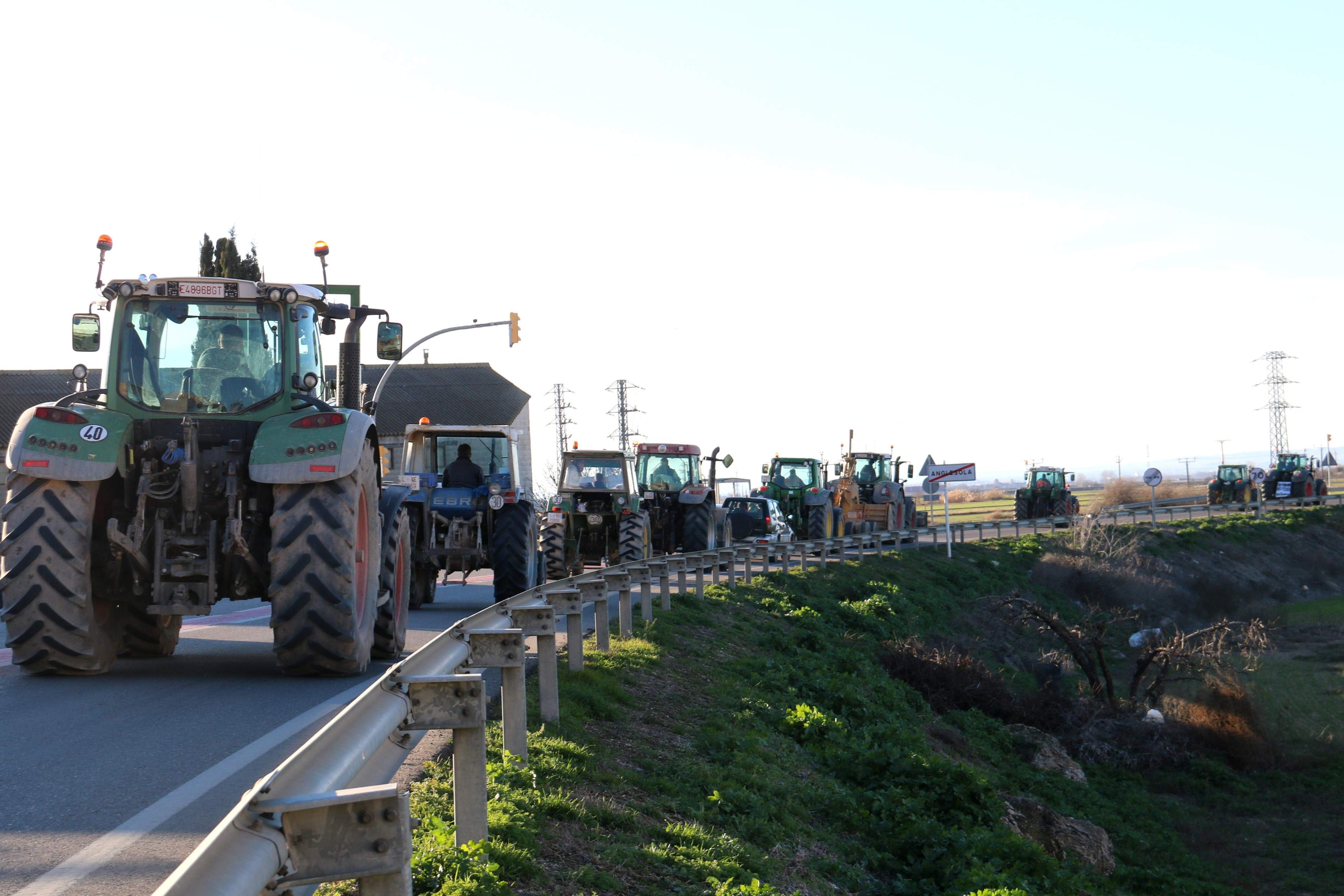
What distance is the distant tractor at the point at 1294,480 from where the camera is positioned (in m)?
64.4

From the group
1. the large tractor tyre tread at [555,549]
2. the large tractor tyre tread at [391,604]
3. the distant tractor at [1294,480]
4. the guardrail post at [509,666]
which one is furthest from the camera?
the distant tractor at [1294,480]

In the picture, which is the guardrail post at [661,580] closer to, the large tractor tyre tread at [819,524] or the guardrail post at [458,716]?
the guardrail post at [458,716]

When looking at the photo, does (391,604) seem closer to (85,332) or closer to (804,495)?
(85,332)

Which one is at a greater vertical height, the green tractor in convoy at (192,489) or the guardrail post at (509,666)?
the green tractor in convoy at (192,489)

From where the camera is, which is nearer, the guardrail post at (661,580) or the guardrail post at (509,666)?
the guardrail post at (509,666)

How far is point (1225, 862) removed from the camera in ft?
54.1

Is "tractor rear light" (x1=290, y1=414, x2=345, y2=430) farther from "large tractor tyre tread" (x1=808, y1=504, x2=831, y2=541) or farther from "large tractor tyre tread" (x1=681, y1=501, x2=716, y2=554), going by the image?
"large tractor tyre tread" (x1=808, y1=504, x2=831, y2=541)

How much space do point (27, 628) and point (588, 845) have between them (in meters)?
5.05

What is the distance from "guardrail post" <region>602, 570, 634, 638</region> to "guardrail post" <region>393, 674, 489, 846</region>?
6.36 meters

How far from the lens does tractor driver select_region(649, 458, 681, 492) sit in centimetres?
2777

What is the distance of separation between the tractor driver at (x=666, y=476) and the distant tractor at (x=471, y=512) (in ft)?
31.3

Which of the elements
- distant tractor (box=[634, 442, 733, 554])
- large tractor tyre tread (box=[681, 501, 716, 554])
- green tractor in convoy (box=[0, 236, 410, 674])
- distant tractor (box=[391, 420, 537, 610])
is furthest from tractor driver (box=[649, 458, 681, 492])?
green tractor in convoy (box=[0, 236, 410, 674])

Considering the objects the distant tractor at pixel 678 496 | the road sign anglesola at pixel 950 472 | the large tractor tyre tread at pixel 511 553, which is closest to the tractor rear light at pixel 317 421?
the large tractor tyre tread at pixel 511 553

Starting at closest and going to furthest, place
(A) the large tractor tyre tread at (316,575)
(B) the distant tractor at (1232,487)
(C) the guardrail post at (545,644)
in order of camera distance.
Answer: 1. (C) the guardrail post at (545,644)
2. (A) the large tractor tyre tread at (316,575)
3. (B) the distant tractor at (1232,487)
